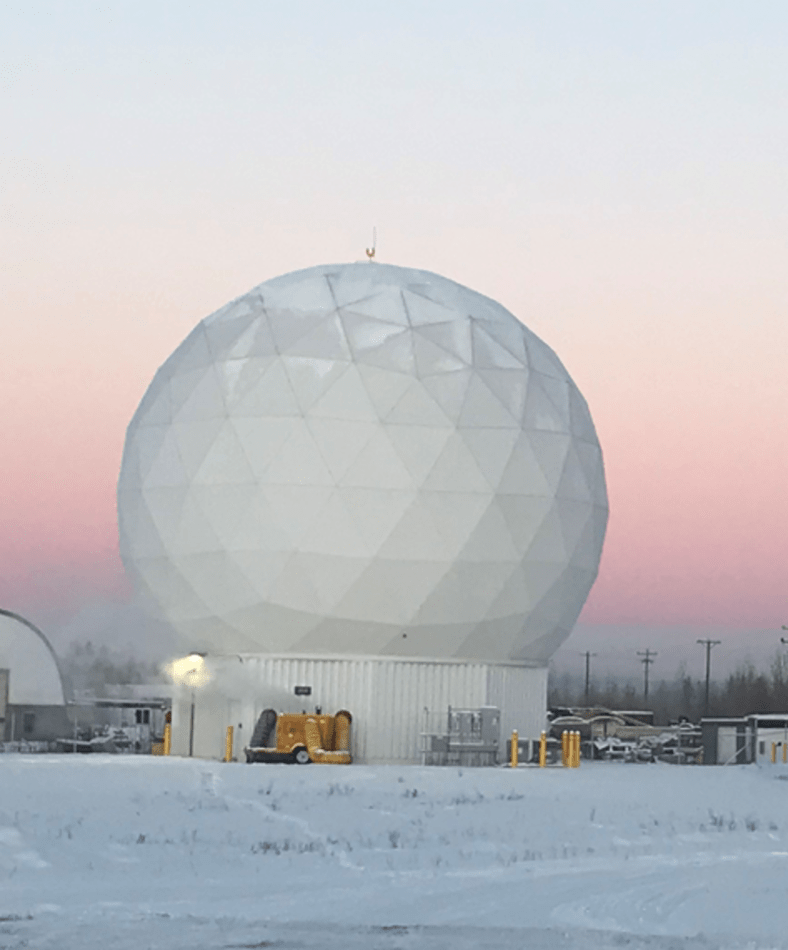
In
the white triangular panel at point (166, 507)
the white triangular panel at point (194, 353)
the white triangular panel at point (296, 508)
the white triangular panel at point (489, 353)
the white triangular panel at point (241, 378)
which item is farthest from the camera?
the white triangular panel at point (194, 353)

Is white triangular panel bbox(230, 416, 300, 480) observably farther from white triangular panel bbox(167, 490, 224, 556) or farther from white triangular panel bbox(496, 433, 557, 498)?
white triangular panel bbox(496, 433, 557, 498)

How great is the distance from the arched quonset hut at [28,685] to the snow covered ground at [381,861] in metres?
19.1

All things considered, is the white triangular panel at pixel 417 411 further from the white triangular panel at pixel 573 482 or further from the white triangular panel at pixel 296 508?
the white triangular panel at pixel 573 482

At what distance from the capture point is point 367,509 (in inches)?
1230

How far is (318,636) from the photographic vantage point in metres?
31.8

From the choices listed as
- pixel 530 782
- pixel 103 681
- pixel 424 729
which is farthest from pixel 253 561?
pixel 103 681

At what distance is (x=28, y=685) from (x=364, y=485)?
1907 cm

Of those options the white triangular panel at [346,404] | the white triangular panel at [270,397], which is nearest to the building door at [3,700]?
the white triangular panel at [270,397]

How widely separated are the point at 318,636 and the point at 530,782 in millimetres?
6965

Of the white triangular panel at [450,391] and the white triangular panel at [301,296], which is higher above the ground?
the white triangular panel at [301,296]

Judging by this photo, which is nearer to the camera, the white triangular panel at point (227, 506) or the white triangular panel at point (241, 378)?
the white triangular panel at point (227, 506)

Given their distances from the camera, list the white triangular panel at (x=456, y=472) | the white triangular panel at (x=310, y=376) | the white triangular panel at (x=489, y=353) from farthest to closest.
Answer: the white triangular panel at (x=489, y=353) < the white triangular panel at (x=310, y=376) < the white triangular panel at (x=456, y=472)

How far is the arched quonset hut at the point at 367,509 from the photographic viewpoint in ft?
103

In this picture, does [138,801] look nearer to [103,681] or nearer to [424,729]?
[424,729]
